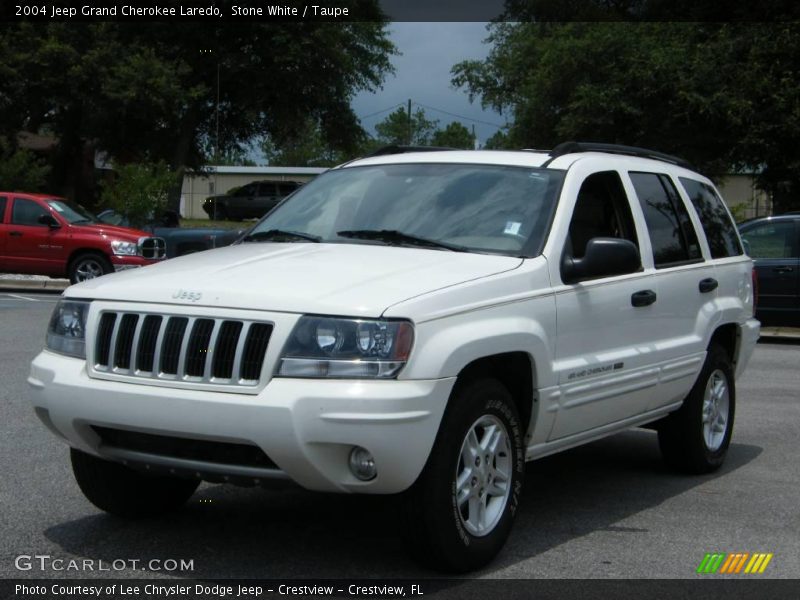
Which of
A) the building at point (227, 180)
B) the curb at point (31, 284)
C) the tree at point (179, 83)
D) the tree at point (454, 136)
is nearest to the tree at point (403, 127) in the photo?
the tree at point (454, 136)

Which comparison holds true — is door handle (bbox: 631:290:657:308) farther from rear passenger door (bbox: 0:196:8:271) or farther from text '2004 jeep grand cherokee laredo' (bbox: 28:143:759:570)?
rear passenger door (bbox: 0:196:8:271)

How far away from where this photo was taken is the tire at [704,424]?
22.7 feet

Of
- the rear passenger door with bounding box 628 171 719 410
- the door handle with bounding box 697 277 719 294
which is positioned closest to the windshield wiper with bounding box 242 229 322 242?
the rear passenger door with bounding box 628 171 719 410

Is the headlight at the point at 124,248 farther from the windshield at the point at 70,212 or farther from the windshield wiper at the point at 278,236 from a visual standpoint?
the windshield wiper at the point at 278,236

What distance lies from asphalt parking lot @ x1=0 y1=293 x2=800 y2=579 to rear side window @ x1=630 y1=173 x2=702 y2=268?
1.32 meters

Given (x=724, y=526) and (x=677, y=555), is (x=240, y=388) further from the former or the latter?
(x=724, y=526)

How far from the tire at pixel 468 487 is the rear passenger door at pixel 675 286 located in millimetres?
1544

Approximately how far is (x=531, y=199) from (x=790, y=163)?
26114 mm

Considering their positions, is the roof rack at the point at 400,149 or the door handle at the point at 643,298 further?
the roof rack at the point at 400,149

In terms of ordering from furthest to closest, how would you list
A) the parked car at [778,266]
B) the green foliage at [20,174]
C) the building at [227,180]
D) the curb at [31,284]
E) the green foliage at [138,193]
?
the building at [227,180], the green foliage at [20,174], the green foliage at [138,193], the curb at [31,284], the parked car at [778,266]

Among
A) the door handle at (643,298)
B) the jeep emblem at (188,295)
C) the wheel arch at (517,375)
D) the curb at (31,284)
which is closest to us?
the jeep emblem at (188,295)

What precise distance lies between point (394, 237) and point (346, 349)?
4.30ft

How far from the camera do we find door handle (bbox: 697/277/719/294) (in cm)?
690

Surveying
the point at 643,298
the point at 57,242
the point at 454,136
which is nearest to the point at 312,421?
the point at 643,298
